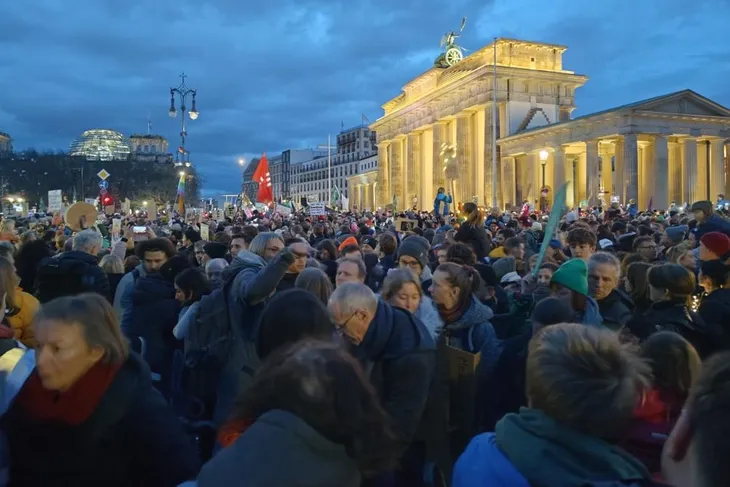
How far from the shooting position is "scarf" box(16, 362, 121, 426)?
93.0 inches

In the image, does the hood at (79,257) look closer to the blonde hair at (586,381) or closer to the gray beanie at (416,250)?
the gray beanie at (416,250)

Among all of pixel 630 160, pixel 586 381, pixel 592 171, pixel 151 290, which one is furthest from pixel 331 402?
pixel 592 171

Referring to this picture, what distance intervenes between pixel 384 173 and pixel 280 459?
66770mm

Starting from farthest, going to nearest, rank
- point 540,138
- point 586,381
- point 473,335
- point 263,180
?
point 540,138
point 263,180
point 473,335
point 586,381

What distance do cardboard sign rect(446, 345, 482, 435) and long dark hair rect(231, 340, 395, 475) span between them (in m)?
2.07

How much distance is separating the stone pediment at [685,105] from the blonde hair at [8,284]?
35164mm

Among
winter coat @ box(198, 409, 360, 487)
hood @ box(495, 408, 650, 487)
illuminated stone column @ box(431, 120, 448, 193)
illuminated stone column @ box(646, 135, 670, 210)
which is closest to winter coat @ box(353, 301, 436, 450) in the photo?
hood @ box(495, 408, 650, 487)

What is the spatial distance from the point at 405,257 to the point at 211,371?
2.75m

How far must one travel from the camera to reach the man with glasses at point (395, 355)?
3.31m

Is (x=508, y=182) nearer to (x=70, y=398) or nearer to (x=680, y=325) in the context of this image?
(x=680, y=325)

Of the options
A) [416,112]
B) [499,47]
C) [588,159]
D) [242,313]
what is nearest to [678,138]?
[588,159]

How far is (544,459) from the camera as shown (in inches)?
76.2

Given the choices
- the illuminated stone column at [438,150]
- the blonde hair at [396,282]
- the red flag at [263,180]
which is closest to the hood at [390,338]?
the blonde hair at [396,282]

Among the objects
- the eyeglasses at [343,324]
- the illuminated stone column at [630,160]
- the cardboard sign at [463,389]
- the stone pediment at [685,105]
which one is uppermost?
the stone pediment at [685,105]
